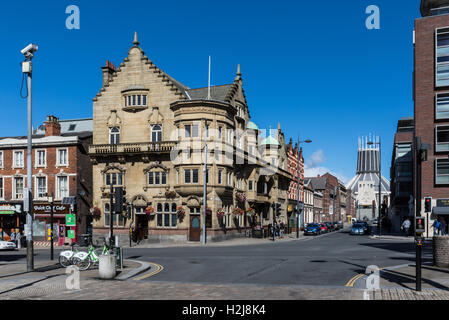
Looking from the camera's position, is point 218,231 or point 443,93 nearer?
point 218,231

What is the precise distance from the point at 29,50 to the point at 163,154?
2415cm

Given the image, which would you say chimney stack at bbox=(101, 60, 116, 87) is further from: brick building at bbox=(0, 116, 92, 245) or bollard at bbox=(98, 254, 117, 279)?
bollard at bbox=(98, 254, 117, 279)

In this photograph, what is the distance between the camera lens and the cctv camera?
59.3ft

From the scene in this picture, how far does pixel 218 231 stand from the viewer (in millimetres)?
41125

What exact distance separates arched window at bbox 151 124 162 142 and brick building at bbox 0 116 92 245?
785 centimetres

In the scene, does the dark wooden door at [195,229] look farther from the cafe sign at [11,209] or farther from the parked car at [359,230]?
the parked car at [359,230]

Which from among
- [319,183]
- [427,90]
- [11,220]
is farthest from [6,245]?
[319,183]

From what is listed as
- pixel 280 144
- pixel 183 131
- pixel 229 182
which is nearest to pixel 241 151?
pixel 229 182

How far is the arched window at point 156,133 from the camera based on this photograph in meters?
42.6

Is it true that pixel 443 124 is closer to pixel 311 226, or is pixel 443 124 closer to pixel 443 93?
pixel 443 93

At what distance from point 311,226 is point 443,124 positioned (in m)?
19.5

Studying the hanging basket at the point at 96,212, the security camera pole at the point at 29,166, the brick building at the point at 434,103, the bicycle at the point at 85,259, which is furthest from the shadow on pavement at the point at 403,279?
the hanging basket at the point at 96,212
